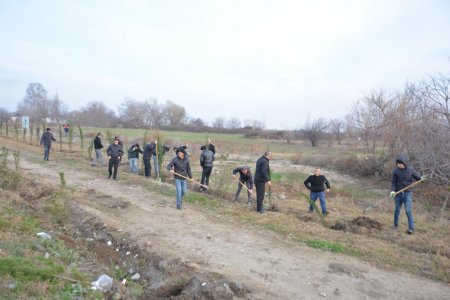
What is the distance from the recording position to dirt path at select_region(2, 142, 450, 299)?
5.59 metres

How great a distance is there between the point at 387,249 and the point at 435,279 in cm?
132

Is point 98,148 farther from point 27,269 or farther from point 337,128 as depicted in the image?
point 337,128

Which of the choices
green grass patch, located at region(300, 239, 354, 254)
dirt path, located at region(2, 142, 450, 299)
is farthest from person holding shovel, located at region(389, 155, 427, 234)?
dirt path, located at region(2, 142, 450, 299)

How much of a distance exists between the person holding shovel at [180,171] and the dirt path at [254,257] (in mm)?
428

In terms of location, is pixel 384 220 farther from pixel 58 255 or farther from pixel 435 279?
pixel 58 255

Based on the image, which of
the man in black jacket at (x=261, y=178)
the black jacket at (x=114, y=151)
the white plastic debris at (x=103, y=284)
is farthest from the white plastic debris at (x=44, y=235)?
the black jacket at (x=114, y=151)

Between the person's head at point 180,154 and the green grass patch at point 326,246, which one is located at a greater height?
the person's head at point 180,154

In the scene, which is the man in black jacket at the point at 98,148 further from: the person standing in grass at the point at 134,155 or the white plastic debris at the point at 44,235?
the white plastic debris at the point at 44,235

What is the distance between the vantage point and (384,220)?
1025 centimetres

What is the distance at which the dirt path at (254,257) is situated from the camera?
5.59m

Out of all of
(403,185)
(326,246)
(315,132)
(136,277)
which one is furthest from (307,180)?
(315,132)

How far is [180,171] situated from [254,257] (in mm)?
4004

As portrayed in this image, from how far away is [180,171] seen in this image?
10.0 m

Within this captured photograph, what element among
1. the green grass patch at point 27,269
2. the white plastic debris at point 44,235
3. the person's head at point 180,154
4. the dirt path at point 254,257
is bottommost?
the dirt path at point 254,257
